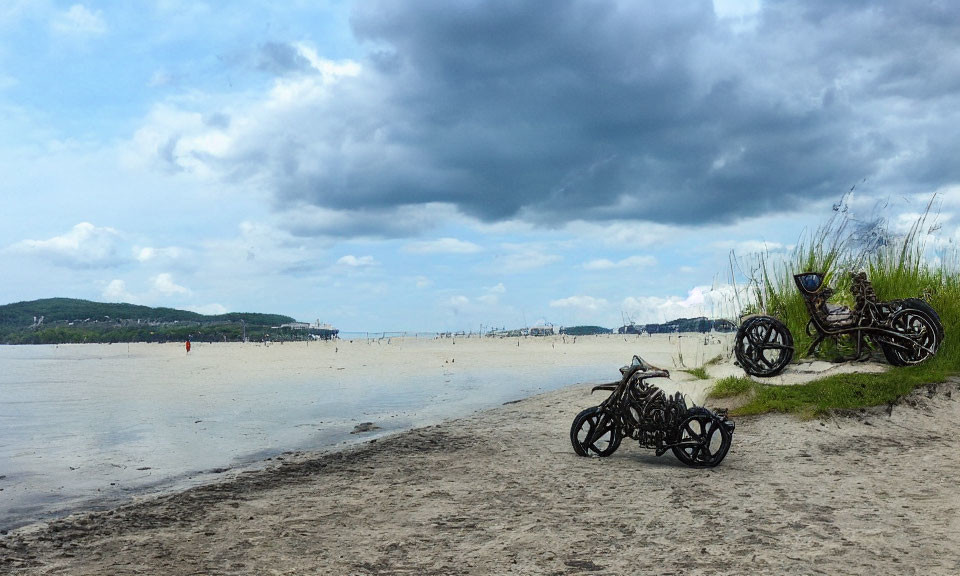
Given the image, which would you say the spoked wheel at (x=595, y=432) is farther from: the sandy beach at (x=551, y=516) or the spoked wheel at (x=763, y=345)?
the spoked wheel at (x=763, y=345)

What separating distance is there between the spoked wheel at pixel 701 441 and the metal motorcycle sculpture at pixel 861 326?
5492 millimetres

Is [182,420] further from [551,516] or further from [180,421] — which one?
[551,516]

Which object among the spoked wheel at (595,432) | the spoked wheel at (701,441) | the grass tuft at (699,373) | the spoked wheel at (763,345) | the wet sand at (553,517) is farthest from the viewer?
the grass tuft at (699,373)

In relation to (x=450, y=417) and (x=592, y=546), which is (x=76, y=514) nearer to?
(x=592, y=546)

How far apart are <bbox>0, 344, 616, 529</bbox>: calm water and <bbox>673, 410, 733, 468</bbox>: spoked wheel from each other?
741 centimetres

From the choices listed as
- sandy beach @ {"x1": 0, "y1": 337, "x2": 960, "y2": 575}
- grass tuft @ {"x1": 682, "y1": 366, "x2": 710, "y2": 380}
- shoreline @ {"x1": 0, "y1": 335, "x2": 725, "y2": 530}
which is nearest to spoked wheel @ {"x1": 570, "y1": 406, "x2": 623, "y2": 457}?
sandy beach @ {"x1": 0, "y1": 337, "x2": 960, "y2": 575}

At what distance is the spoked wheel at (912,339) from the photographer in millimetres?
13242

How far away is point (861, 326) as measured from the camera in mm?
13508

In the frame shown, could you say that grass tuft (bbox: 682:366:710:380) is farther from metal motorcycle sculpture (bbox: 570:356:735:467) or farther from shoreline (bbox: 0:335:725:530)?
metal motorcycle sculpture (bbox: 570:356:735:467)

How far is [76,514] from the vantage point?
27.4 ft

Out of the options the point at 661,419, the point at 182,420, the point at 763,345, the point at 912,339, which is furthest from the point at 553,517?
the point at 182,420

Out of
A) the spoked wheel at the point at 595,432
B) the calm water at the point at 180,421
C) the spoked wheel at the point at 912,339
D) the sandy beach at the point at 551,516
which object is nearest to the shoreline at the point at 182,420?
the calm water at the point at 180,421

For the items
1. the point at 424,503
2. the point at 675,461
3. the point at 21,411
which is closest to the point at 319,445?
the point at 424,503

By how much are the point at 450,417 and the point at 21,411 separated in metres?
14.8
